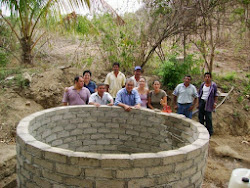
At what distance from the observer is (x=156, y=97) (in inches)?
234

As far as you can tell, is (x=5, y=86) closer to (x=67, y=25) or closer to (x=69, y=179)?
(x=67, y=25)

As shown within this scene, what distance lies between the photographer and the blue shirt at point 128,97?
5.64 metres

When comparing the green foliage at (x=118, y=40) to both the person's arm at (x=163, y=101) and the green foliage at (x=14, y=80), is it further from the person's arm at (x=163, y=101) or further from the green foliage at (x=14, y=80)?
the person's arm at (x=163, y=101)

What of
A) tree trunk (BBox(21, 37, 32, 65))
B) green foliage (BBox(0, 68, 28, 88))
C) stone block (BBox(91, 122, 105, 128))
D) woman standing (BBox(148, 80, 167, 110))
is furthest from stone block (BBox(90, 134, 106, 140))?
tree trunk (BBox(21, 37, 32, 65))

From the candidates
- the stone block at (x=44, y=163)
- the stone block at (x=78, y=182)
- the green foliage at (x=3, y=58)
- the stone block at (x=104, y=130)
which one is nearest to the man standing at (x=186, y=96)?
the stone block at (x=104, y=130)

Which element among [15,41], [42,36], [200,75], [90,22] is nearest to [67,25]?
[90,22]

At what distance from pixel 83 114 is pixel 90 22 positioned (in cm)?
415

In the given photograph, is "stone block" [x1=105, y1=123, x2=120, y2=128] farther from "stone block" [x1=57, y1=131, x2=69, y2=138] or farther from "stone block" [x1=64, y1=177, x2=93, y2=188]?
"stone block" [x1=64, y1=177, x2=93, y2=188]

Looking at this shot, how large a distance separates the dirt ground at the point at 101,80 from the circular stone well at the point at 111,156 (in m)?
1.34

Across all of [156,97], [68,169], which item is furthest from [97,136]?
[68,169]

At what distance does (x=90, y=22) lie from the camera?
351 inches

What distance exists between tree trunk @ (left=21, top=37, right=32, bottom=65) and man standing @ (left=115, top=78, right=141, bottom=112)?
4.58 m

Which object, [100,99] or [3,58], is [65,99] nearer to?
[100,99]

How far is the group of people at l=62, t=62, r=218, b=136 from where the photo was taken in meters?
5.69
